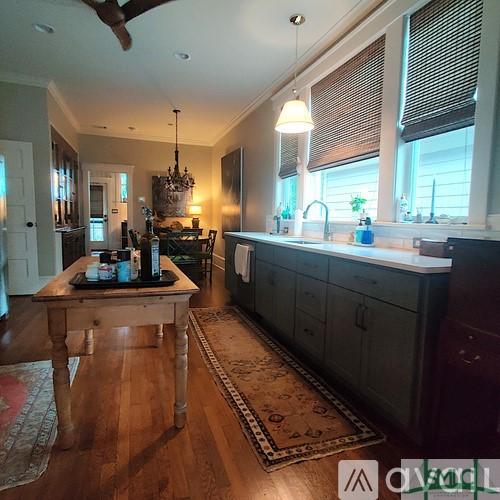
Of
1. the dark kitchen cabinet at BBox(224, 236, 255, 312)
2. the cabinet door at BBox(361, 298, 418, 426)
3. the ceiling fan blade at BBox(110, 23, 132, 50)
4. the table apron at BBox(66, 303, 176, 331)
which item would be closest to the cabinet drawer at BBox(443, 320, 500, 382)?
the cabinet door at BBox(361, 298, 418, 426)

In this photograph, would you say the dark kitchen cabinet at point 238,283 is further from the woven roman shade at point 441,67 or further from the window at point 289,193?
the woven roman shade at point 441,67

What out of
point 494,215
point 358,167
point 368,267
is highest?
point 358,167

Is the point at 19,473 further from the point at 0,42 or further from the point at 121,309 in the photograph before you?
the point at 0,42

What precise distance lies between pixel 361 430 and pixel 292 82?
350 cm

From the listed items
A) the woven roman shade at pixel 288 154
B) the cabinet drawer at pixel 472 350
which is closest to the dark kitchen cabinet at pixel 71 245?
the woven roman shade at pixel 288 154

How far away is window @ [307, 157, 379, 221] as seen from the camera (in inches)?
107

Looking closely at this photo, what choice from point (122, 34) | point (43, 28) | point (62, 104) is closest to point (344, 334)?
point (122, 34)

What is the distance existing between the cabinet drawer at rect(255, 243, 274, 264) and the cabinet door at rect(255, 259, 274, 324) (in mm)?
40

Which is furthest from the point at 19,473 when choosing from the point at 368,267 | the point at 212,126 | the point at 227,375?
the point at 212,126

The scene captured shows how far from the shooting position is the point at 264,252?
3.01 metres

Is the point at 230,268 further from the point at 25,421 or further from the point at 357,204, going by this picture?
the point at 25,421

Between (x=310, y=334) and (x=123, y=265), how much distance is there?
135 centimetres

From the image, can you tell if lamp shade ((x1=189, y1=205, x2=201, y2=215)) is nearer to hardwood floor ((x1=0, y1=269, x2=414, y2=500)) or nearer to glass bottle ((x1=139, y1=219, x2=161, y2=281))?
→ hardwood floor ((x1=0, y1=269, x2=414, y2=500))

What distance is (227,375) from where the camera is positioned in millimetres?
2188
